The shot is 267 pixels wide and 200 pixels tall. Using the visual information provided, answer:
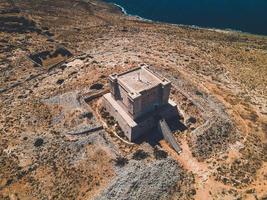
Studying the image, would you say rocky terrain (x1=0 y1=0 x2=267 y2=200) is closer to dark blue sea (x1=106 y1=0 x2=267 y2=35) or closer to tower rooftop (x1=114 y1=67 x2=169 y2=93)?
tower rooftop (x1=114 y1=67 x2=169 y2=93)

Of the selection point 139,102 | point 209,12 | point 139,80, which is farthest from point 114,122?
point 209,12

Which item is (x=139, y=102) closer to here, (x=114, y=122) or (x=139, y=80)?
(x=139, y=80)

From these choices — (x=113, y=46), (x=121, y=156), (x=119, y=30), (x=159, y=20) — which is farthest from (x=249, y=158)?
(x=159, y=20)

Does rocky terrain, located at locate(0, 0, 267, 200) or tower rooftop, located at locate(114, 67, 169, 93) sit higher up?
tower rooftop, located at locate(114, 67, 169, 93)

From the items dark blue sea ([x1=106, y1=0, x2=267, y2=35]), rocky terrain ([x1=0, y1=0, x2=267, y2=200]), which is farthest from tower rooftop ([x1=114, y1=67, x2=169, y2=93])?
dark blue sea ([x1=106, y1=0, x2=267, y2=35])

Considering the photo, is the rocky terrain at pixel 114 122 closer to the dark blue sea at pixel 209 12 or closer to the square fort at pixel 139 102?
the square fort at pixel 139 102

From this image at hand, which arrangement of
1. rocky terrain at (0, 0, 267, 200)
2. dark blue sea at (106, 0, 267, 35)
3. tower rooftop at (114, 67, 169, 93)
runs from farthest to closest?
1. dark blue sea at (106, 0, 267, 35)
2. tower rooftop at (114, 67, 169, 93)
3. rocky terrain at (0, 0, 267, 200)
